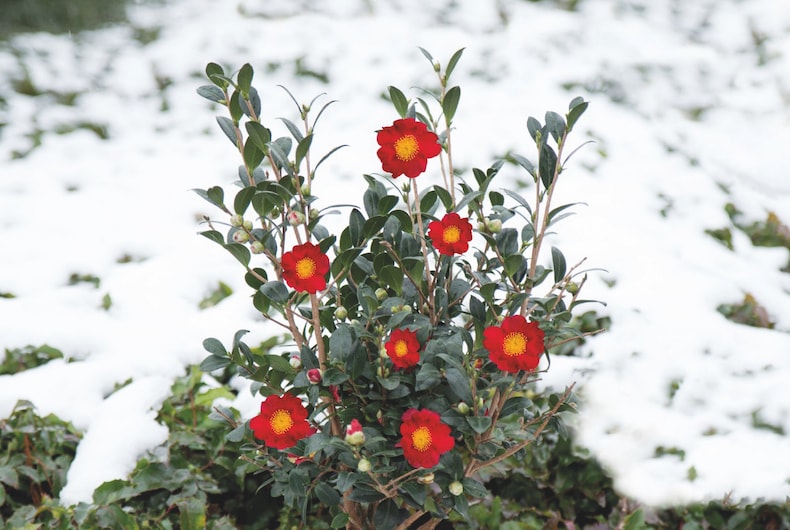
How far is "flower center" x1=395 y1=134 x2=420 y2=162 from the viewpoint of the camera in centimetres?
107

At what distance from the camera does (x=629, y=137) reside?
9.90ft

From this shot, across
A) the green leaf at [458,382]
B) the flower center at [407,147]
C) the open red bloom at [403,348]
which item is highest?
the flower center at [407,147]

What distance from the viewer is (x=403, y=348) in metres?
1.03

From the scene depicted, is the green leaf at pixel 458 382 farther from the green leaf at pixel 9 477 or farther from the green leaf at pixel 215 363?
the green leaf at pixel 9 477

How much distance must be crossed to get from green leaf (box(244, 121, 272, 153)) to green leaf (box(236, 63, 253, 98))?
7cm

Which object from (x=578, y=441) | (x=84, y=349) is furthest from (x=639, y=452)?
(x=84, y=349)

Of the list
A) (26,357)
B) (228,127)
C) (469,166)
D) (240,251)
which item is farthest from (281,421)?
(469,166)

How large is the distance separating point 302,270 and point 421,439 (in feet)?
A: 0.94

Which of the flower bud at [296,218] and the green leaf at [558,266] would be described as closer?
the flower bud at [296,218]

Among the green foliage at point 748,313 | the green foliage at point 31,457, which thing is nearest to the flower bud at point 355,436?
the green foliage at point 31,457

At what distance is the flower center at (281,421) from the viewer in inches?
42.6

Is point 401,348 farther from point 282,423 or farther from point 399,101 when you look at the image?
point 399,101

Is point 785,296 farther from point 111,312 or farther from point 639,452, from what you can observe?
point 111,312

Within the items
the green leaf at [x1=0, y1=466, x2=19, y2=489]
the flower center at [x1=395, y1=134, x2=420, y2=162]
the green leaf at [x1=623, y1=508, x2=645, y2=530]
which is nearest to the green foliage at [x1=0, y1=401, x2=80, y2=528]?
the green leaf at [x1=0, y1=466, x2=19, y2=489]
